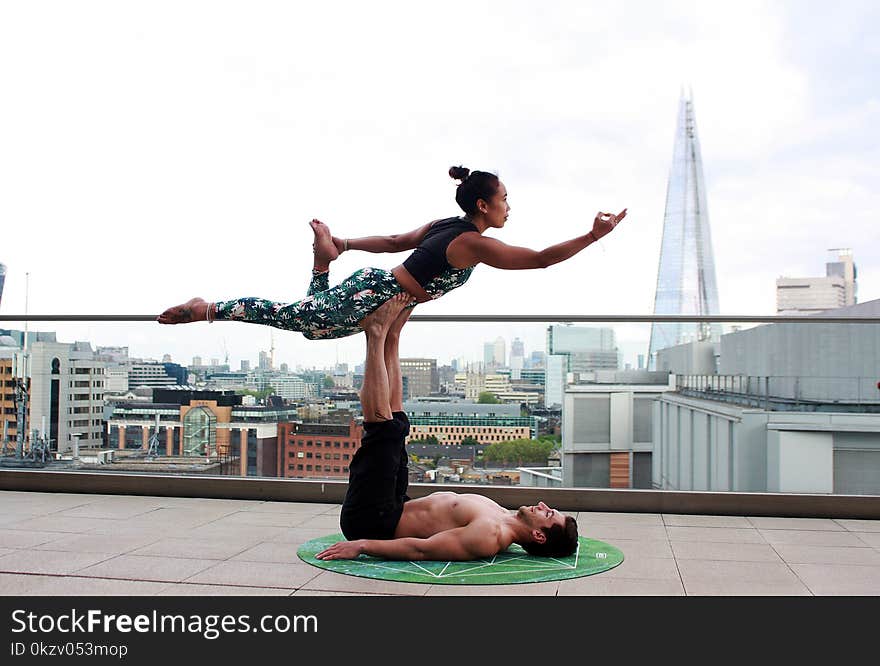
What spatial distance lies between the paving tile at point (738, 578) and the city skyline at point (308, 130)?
3.64 ft

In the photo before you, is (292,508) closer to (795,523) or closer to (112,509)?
(112,509)

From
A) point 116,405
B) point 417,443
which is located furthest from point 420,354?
point 116,405

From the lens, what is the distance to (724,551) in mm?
3051

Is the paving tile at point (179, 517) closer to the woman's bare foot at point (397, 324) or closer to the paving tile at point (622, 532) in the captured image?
the woman's bare foot at point (397, 324)

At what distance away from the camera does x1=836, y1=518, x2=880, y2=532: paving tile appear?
3.56 meters

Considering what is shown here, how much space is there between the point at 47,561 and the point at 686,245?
37.3 meters

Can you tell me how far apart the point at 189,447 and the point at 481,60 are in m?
8.30

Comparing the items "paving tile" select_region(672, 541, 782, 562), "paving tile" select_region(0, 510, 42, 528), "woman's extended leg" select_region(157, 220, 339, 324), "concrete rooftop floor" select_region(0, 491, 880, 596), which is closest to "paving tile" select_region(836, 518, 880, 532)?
"concrete rooftop floor" select_region(0, 491, 880, 596)

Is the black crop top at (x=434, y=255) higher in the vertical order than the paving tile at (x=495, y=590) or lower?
higher

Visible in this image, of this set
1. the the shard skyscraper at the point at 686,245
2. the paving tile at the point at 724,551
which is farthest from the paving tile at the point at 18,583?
the the shard skyscraper at the point at 686,245

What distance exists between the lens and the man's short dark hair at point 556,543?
2867 mm

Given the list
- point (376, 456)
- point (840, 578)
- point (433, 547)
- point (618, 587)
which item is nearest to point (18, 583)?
point (376, 456)

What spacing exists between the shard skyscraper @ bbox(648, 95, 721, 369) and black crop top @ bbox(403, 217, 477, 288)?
110 feet

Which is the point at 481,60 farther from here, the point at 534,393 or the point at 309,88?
the point at 534,393
